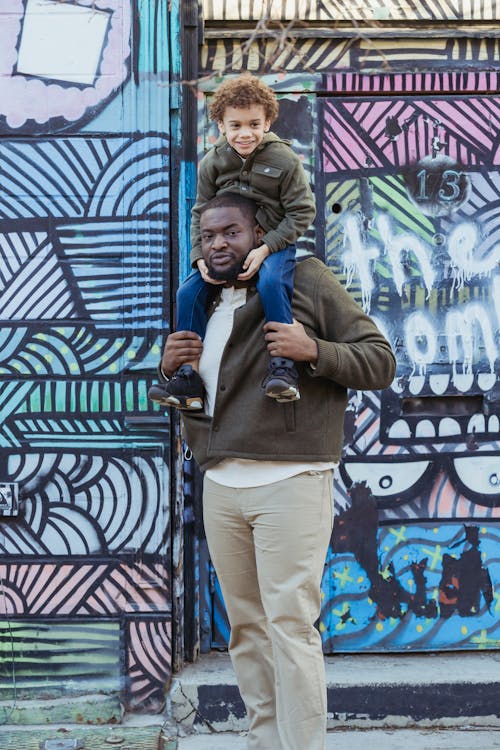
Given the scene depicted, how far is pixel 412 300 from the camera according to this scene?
4.07 metres

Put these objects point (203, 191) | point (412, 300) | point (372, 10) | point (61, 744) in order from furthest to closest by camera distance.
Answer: point (412, 300)
point (372, 10)
point (61, 744)
point (203, 191)

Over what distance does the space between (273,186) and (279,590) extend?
1231mm

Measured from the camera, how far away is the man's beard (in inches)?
116

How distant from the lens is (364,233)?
160 inches

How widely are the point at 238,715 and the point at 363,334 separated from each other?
1755 millimetres

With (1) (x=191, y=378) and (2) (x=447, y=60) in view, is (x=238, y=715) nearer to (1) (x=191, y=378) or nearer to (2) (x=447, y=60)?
(1) (x=191, y=378)

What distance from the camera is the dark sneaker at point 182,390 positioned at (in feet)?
9.88

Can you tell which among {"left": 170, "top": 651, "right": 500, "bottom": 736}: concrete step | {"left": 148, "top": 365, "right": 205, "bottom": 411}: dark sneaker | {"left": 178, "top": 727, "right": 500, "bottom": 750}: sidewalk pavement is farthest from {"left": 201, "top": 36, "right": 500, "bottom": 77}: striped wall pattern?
{"left": 178, "top": 727, "right": 500, "bottom": 750}: sidewalk pavement

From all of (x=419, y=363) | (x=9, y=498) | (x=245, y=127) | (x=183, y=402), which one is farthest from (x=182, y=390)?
(x=419, y=363)

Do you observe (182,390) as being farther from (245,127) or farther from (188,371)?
(245,127)

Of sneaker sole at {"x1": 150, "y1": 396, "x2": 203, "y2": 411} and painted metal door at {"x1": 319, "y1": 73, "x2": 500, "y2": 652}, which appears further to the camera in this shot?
painted metal door at {"x1": 319, "y1": 73, "x2": 500, "y2": 652}

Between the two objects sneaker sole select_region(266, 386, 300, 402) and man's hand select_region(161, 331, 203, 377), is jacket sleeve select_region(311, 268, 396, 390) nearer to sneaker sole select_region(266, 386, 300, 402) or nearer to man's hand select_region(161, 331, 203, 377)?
sneaker sole select_region(266, 386, 300, 402)

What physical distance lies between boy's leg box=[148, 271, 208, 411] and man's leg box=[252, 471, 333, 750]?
0.38 m

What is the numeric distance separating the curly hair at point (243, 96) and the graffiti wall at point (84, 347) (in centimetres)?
94
